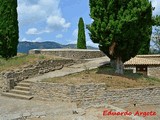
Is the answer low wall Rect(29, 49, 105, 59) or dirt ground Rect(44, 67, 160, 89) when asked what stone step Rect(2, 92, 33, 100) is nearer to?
dirt ground Rect(44, 67, 160, 89)

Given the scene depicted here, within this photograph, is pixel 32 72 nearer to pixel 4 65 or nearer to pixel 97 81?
pixel 4 65

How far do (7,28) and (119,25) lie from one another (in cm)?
942

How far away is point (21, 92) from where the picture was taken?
694 inches

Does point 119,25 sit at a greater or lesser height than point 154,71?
greater

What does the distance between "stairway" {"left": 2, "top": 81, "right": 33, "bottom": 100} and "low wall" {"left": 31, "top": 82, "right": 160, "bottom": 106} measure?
43 centimetres

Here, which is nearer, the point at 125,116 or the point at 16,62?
the point at 125,116

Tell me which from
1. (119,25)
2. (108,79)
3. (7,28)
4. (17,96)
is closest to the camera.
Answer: (17,96)

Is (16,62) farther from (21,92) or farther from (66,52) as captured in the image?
(66,52)

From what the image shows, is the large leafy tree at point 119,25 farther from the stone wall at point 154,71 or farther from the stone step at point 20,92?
the stone wall at point 154,71

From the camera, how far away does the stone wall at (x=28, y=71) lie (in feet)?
60.1

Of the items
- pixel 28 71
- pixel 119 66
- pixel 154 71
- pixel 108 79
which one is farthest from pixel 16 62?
pixel 154 71

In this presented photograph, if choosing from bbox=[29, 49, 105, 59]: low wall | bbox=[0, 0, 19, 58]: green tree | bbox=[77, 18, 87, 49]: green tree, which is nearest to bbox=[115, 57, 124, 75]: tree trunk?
bbox=[29, 49, 105, 59]: low wall

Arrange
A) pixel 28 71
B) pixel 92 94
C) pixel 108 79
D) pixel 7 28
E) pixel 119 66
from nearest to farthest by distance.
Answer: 1. pixel 92 94
2. pixel 108 79
3. pixel 28 71
4. pixel 119 66
5. pixel 7 28

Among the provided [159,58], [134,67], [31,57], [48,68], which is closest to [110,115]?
[48,68]
